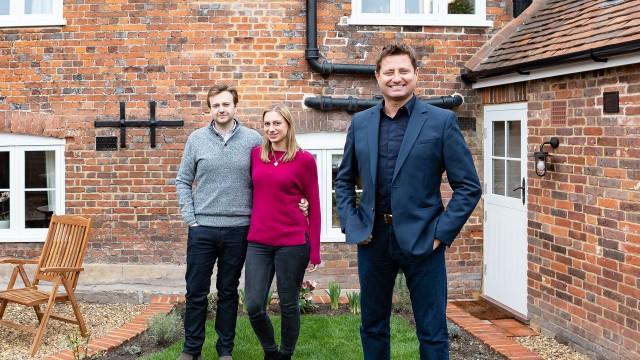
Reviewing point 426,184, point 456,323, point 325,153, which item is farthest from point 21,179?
point 426,184

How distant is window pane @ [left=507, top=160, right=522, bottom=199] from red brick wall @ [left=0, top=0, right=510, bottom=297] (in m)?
1.56

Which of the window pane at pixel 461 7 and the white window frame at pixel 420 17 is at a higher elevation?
the window pane at pixel 461 7

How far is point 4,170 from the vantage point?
7.50 metres

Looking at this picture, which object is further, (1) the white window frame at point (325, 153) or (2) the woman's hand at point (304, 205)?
(1) the white window frame at point (325, 153)

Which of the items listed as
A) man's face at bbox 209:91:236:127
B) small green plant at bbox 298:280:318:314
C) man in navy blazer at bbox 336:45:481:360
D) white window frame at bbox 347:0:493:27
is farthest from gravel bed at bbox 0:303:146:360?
white window frame at bbox 347:0:493:27

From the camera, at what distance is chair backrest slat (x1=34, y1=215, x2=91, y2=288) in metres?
5.89

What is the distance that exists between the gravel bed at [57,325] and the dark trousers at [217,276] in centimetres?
145

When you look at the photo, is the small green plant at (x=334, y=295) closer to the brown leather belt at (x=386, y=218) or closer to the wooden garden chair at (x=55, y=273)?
the wooden garden chair at (x=55, y=273)

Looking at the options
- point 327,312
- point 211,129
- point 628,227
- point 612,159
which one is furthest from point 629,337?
point 211,129

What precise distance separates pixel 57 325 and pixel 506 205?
449cm

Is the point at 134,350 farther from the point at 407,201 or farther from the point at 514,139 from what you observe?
the point at 514,139

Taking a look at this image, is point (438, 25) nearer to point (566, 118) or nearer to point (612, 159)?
point (566, 118)

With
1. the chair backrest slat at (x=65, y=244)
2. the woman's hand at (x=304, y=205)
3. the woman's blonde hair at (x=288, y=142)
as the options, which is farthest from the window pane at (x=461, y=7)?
the chair backrest slat at (x=65, y=244)

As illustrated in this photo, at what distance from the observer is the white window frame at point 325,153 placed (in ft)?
24.4
